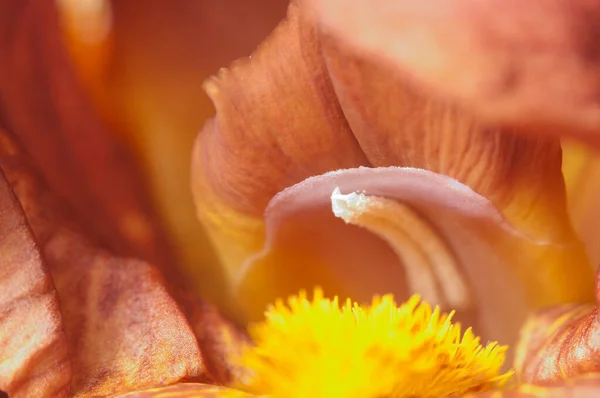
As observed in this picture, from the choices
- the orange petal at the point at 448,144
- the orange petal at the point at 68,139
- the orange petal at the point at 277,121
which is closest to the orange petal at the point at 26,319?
the orange petal at the point at 68,139

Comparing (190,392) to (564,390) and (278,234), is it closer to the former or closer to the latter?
(278,234)

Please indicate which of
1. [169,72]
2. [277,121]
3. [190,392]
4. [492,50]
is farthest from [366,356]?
[169,72]

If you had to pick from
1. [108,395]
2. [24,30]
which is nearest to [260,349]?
[108,395]

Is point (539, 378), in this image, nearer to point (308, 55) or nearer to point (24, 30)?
point (308, 55)

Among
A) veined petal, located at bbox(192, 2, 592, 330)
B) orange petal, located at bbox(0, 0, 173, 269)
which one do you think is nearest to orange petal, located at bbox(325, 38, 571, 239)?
veined petal, located at bbox(192, 2, 592, 330)

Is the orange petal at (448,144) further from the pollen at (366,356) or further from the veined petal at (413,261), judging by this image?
the pollen at (366,356)

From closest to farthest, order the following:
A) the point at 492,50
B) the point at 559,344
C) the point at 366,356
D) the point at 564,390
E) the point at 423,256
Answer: the point at 492,50
the point at 564,390
the point at 366,356
the point at 559,344
the point at 423,256

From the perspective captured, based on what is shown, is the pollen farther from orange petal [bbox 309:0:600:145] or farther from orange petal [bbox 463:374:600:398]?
orange petal [bbox 309:0:600:145]
